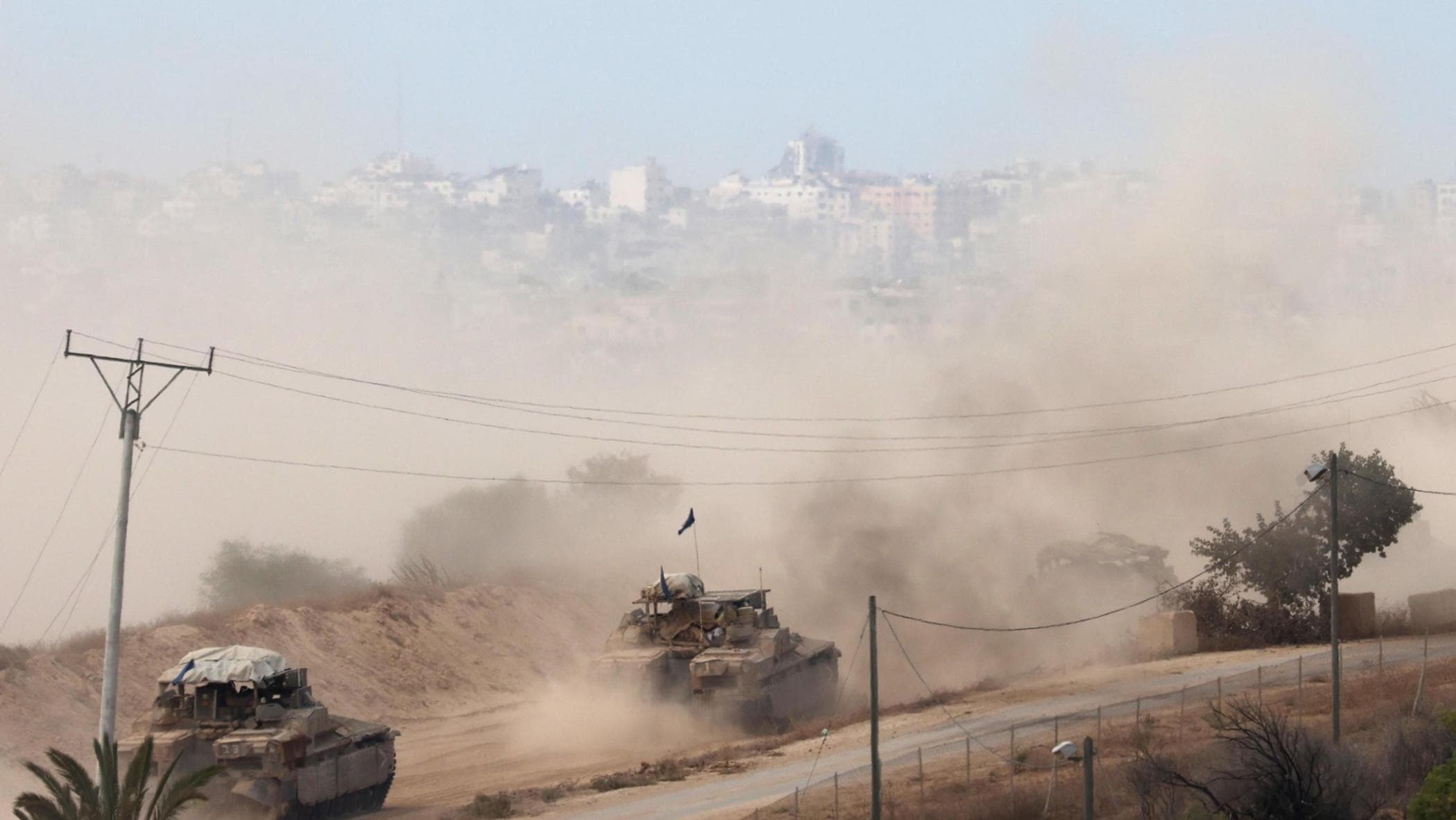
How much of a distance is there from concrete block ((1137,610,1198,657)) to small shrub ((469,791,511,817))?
892 inches

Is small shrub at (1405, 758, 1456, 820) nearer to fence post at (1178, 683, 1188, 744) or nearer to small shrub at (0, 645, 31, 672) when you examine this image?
fence post at (1178, 683, 1188, 744)

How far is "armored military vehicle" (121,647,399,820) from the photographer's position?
32219 millimetres

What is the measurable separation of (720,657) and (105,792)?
55.0ft

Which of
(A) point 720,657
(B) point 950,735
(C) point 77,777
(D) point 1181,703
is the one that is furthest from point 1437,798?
(A) point 720,657

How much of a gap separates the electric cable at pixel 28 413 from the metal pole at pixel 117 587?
68.5 m

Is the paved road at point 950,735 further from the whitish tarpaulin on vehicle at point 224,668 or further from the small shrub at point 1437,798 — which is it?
the small shrub at point 1437,798

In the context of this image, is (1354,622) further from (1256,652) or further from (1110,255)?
(1110,255)

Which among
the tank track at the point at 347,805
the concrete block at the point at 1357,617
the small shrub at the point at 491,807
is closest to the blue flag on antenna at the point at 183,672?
the tank track at the point at 347,805

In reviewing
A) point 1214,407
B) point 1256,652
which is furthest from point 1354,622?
point 1214,407

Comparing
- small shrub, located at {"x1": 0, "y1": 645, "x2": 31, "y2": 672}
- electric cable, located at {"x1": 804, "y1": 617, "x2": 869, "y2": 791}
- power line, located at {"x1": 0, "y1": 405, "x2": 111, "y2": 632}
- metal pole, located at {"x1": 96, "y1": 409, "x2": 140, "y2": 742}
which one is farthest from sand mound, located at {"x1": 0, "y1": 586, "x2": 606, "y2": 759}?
power line, located at {"x1": 0, "y1": 405, "x2": 111, "y2": 632}

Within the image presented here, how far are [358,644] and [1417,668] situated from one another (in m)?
27.9

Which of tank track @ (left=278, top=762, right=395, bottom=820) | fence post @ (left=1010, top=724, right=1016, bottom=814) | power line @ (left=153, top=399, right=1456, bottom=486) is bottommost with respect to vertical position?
tank track @ (left=278, top=762, right=395, bottom=820)

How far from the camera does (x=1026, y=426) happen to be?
7594 centimetres

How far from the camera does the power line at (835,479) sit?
240 ft
